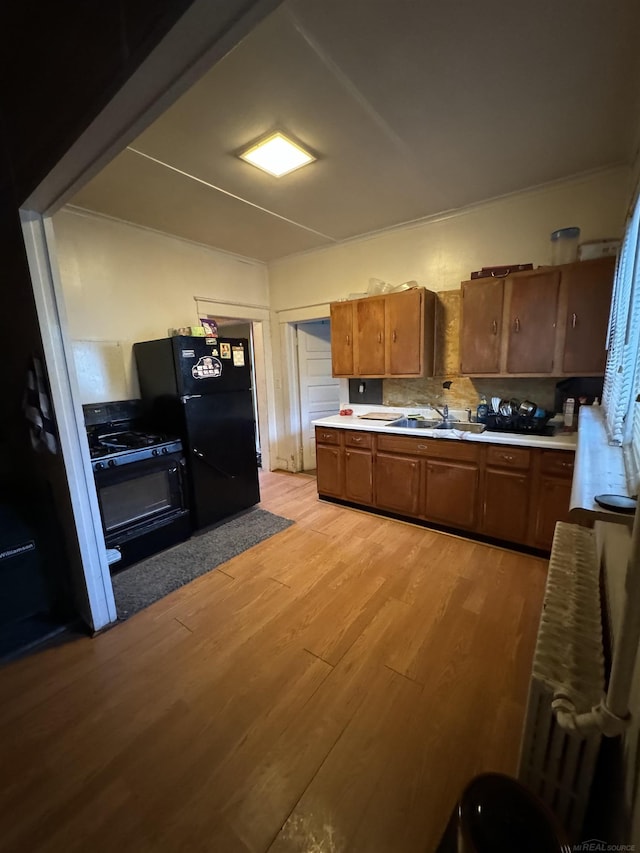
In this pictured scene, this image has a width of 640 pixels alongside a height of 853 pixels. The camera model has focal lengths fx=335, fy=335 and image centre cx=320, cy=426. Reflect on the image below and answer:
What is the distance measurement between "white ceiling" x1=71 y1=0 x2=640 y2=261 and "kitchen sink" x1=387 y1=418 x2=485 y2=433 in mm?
1861

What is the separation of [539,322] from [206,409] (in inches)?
107

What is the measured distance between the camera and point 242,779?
1202mm

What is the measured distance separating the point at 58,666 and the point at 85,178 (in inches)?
88.2

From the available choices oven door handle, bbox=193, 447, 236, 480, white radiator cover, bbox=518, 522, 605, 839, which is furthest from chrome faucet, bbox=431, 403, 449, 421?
white radiator cover, bbox=518, 522, 605, 839

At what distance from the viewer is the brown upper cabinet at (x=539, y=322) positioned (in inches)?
89.8

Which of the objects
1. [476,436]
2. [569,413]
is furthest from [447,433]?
[569,413]

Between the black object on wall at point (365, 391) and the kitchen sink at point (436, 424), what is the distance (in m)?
0.51

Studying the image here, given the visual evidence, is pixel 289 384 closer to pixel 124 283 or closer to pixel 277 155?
pixel 124 283

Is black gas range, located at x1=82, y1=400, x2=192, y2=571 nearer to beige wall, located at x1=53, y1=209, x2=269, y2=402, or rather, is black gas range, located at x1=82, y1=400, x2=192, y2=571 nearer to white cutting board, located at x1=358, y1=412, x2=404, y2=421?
beige wall, located at x1=53, y1=209, x2=269, y2=402

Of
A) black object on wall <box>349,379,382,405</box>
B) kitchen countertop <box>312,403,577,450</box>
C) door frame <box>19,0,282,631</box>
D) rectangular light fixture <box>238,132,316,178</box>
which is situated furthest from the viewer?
black object on wall <box>349,379,382,405</box>

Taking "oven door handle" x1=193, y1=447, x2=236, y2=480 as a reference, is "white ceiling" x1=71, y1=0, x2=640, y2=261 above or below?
above

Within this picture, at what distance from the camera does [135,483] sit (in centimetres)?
249

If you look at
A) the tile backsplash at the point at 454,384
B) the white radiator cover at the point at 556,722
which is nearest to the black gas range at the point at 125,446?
the tile backsplash at the point at 454,384

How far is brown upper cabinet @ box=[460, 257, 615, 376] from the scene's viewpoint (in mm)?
2281
